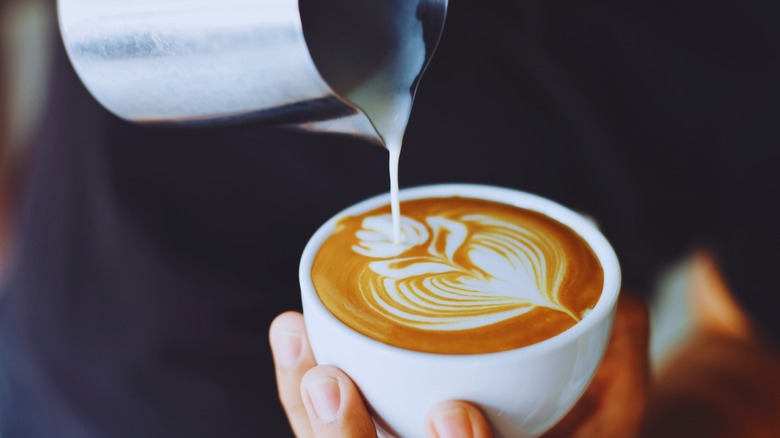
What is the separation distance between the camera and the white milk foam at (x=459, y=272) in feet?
1.98

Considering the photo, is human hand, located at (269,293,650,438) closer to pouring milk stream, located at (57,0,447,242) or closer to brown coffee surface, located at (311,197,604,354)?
brown coffee surface, located at (311,197,604,354)

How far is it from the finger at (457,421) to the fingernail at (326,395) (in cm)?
9

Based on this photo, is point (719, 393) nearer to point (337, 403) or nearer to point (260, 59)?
point (337, 403)

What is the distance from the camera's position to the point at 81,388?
103cm

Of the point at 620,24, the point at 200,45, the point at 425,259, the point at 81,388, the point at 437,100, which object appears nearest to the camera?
the point at 200,45

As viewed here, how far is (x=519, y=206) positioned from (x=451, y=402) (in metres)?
0.33

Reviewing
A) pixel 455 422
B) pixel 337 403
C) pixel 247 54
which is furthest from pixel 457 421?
pixel 247 54

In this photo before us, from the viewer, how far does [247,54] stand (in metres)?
0.50

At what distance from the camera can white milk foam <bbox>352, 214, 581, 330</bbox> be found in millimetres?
605

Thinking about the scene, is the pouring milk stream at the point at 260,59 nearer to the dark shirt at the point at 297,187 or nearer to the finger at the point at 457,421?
the finger at the point at 457,421

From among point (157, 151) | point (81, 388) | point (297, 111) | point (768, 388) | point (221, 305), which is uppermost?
point (297, 111)

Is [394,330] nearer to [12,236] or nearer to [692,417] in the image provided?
[692,417]

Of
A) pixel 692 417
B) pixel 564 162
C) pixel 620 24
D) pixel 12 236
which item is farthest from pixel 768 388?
pixel 12 236

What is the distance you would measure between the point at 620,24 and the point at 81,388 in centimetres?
120
